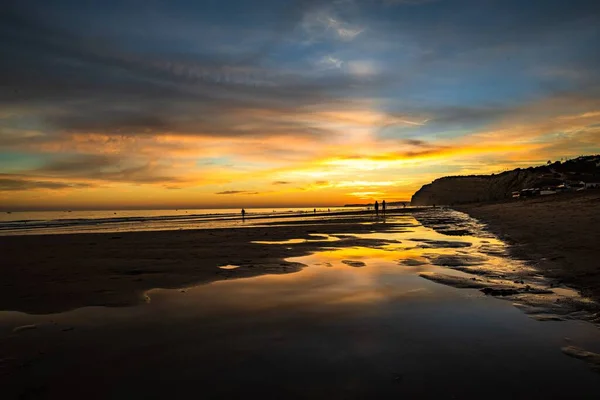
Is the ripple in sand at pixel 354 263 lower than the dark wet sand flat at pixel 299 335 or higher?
lower

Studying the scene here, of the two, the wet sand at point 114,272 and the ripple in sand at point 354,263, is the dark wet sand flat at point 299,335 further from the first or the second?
the ripple in sand at point 354,263

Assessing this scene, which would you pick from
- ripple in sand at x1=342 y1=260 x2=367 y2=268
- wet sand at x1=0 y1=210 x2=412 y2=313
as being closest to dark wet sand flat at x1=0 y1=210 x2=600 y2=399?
wet sand at x1=0 y1=210 x2=412 y2=313

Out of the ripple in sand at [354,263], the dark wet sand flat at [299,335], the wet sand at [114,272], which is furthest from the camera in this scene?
the ripple in sand at [354,263]

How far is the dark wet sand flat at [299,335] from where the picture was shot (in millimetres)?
4176

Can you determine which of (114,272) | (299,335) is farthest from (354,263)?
(114,272)

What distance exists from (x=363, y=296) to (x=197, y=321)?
152 inches

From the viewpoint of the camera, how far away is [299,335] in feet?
19.3

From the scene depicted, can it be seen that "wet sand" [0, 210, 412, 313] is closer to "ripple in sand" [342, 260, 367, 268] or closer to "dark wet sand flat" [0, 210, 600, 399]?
"dark wet sand flat" [0, 210, 600, 399]

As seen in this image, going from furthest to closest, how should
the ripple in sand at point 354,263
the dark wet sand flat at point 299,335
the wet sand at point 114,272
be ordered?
1. the ripple in sand at point 354,263
2. the wet sand at point 114,272
3. the dark wet sand flat at point 299,335

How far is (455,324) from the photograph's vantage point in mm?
6246

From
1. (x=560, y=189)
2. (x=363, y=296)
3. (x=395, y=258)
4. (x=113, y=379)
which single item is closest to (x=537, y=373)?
(x=363, y=296)

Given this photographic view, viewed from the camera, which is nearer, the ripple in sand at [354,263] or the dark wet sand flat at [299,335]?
the dark wet sand flat at [299,335]

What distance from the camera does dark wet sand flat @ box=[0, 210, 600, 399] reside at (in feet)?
13.7

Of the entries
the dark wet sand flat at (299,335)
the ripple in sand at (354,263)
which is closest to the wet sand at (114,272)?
the dark wet sand flat at (299,335)
